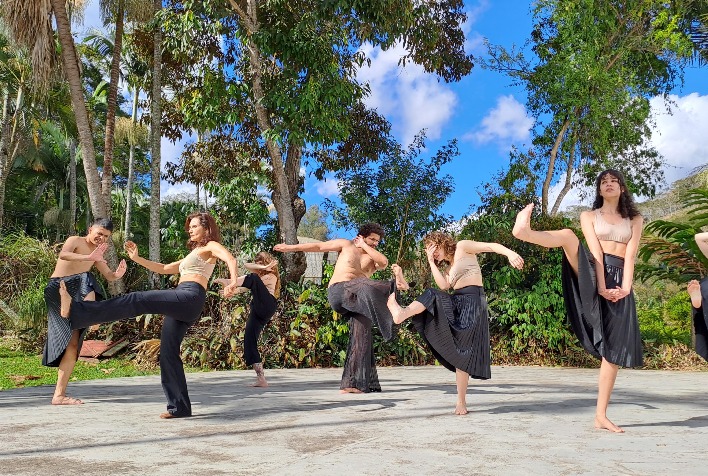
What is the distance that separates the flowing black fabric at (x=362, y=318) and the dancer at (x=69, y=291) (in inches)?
90.4

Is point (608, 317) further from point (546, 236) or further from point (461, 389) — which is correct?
point (461, 389)

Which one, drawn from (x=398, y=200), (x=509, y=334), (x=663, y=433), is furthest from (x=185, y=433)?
(x=398, y=200)

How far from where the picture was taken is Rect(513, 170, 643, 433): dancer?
5367 millimetres

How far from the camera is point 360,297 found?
769 cm

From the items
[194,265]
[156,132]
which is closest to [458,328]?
[194,265]

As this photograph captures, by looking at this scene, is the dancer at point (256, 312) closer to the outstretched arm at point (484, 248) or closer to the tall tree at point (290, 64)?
the outstretched arm at point (484, 248)

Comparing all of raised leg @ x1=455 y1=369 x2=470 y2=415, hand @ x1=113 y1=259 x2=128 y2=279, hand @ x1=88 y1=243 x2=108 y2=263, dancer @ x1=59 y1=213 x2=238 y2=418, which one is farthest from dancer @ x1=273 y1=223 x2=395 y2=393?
hand @ x1=88 y1=243 x2=108 y2=263

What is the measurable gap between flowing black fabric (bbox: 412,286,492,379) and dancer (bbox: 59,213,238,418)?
1713 mm

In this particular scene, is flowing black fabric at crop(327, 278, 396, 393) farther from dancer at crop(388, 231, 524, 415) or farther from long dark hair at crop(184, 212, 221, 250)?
long dark hair at crop(184, 212, 221, 250)

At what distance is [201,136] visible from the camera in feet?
56.1

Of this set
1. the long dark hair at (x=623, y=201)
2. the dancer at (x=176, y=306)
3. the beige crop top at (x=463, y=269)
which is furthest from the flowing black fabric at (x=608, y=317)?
the dancer at (x=176, y=306)

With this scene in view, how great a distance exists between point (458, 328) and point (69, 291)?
3629 millimetres

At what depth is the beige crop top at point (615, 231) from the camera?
5.51 m

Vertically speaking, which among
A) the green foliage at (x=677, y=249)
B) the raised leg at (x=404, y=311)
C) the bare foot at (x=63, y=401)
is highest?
the green foliage at (x=677, y=249)
